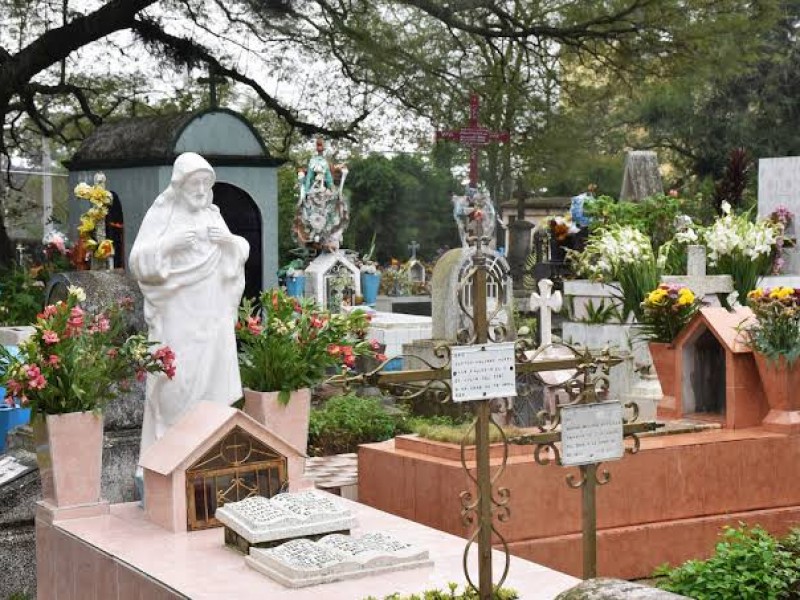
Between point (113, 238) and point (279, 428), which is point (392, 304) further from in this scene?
point (279, 428)

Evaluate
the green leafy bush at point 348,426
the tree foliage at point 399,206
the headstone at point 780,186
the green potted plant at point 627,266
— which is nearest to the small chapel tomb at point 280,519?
the green leafy bush at point 348,426

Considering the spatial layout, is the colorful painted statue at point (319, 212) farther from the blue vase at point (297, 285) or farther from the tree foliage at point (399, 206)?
the tree foliage at point (399, 206)

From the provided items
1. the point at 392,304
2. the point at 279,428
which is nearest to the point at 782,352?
the point at 279,428

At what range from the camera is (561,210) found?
39.2 m

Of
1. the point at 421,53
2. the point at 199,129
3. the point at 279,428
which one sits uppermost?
the point at 421,53

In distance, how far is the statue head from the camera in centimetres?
864

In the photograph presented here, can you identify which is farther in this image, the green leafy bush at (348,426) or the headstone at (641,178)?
the headstone at (641,178)

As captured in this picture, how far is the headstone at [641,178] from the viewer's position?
20094 millimetres

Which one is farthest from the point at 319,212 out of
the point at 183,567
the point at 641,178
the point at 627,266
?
the point at 183,567

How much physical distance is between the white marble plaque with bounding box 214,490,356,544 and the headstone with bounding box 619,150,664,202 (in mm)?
13247

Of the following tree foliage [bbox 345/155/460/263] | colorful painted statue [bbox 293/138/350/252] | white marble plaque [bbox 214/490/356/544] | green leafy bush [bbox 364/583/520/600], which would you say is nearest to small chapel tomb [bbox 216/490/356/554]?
white marble plaque [bbox 214/490/356/544]

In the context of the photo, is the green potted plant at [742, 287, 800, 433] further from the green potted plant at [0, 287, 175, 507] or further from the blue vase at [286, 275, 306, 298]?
the blue vase at [286, 275, 306, 298]

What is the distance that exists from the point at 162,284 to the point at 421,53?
1366 centimetres

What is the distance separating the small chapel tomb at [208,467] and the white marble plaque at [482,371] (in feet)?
8.23
